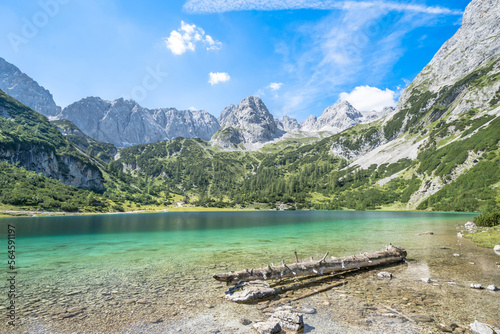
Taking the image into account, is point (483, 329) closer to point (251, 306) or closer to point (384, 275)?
point (384, 275)

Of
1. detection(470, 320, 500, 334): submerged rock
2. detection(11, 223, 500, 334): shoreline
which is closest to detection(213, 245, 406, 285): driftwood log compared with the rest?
detection(11, 223, 500, 334): shoreline

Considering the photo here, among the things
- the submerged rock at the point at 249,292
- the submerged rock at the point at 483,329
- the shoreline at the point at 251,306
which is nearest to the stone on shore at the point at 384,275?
the shoreline at the point at 251,306

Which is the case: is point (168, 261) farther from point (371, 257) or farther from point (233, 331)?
point (371, 257)

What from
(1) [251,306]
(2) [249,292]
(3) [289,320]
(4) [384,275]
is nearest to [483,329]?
(3) [289,320]

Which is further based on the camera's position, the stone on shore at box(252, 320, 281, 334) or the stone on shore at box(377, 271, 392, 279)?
the stone on shore at box(377, 271, 392, 279)

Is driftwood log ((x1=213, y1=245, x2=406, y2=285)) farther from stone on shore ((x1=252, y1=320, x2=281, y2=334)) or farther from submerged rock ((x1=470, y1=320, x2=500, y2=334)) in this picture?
submerged rock ((x1=470, y1=320, x2=500, y2=334))

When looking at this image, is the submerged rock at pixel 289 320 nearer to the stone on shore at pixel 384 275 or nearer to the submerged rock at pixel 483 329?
the submerged rock at pixel 483 329

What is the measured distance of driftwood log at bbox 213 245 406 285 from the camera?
15837 mm

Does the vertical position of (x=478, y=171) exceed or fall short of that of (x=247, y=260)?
it exceeds it

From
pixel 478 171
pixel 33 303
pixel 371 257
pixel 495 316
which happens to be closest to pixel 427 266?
pixel 371 257

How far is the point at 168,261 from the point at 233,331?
63.2ft

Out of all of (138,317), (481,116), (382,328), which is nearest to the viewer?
(382,328)

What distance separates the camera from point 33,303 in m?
14.5

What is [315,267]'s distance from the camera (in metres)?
18.0
